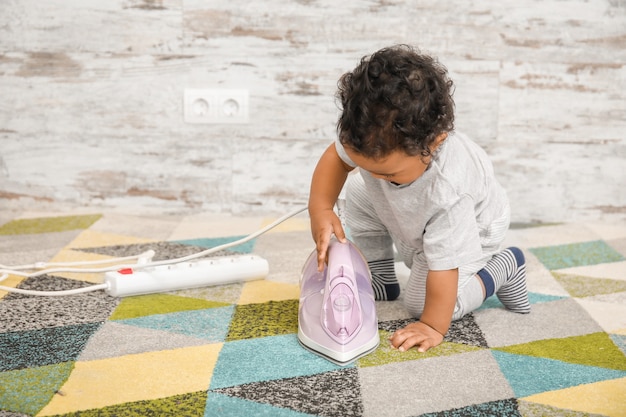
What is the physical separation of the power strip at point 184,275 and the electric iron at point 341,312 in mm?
233

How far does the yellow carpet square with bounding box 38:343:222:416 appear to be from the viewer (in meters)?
0.78

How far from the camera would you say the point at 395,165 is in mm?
845

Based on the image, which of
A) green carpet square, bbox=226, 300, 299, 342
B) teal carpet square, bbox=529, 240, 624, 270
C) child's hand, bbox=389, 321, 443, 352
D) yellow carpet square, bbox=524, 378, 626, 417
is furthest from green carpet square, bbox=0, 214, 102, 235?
yellow carpet square, bbox=524, 378, 626, 417

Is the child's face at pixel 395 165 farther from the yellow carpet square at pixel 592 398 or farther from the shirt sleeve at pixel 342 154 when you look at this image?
the yellow carpet square at pixel 592 398

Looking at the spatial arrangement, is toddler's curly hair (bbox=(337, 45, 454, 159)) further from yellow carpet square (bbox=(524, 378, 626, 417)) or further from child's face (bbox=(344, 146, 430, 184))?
yellow carpet square (bbox=(524, 378, 626, 417))

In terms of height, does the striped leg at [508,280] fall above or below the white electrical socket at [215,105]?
below

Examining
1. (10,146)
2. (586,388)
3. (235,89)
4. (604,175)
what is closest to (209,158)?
(235,89)

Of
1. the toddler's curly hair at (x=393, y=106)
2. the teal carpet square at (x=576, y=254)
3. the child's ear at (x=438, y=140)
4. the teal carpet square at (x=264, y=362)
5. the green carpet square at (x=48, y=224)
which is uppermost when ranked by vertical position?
the toddler's curly hair at (x=393, y=106)

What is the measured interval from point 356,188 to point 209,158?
63 centimetres

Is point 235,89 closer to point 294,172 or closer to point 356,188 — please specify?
point 294,172

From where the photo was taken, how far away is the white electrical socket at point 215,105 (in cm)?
162

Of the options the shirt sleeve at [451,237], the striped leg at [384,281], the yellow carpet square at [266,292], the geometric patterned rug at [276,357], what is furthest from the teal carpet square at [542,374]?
A: the yellow carpet square at [266,292]

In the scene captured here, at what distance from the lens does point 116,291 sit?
1101 millimetres

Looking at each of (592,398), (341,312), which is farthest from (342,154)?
(592,398)
